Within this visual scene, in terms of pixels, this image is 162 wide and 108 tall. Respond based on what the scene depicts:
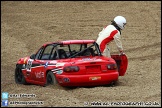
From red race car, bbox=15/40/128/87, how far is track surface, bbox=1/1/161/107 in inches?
11.6

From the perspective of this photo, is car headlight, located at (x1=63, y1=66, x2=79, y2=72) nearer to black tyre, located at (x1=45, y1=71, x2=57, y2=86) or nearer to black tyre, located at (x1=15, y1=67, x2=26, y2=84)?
black tyre, located at (x1=45, y1=71, x2=57, y2=86)

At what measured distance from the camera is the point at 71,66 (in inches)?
531

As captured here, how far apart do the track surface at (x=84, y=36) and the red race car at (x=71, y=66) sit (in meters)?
0.30

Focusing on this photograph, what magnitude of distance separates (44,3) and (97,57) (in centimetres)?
2182

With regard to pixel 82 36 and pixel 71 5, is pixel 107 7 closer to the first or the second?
pixel 71 5

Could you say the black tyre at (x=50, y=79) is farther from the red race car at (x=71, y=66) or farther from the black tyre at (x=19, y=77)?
the black tyre at (x=19, y=77)

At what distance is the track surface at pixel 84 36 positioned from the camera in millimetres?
12513

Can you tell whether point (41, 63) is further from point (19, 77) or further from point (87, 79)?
point (19, 77)

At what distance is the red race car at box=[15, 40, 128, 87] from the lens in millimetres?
13492

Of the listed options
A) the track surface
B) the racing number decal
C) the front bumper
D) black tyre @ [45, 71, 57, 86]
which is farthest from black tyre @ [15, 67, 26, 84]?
the front bumper

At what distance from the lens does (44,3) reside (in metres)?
35.7

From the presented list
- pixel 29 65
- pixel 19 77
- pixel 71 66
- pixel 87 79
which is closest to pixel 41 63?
pixel 29 65

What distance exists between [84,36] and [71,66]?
14.6 meters

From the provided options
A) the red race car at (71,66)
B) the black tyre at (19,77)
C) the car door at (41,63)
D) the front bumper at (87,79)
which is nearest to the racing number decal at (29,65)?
the red race car at (71,66)
